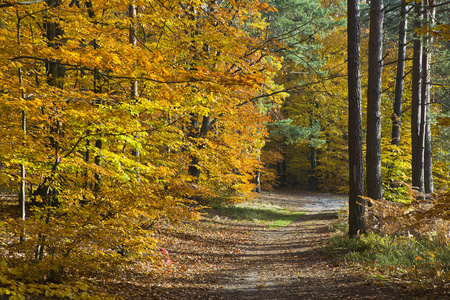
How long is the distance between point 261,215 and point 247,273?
974 centimetres

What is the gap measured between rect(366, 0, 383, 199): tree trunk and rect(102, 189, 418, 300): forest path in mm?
2354

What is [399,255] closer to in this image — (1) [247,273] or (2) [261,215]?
(1) [247,273]

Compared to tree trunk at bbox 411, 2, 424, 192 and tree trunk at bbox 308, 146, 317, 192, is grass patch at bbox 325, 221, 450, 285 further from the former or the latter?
tree trunk at bbox 308, 146, 317, 192

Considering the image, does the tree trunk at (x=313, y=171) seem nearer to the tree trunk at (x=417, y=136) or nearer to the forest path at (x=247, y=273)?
the tree trunk at (x=417, y=136)

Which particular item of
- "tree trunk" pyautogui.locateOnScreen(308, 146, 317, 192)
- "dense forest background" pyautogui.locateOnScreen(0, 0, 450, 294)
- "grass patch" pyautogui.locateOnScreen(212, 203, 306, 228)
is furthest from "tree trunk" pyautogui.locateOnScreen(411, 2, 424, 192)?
"tree trunk" pyautogui.locateOnScreen(308, 146, 317, 192)

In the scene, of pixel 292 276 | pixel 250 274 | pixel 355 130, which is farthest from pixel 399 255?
pixel 355 130

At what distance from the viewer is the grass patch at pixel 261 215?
15.7 metres

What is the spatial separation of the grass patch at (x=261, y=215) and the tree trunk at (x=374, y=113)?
6536mm

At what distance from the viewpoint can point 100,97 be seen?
563 centimetres

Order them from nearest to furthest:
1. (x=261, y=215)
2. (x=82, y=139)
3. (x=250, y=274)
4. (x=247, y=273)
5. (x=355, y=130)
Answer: (x=82, y=139) → (x=250, y=274) → (x=247, y=273) → (x=355, y=130) → (x=261, y=215)

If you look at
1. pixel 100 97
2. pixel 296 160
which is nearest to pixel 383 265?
pixel 100 97

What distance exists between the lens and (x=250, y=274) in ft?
24.0

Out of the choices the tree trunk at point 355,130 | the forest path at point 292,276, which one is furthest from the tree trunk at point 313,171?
the tree trunk at point 355,130

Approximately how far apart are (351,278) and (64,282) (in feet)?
15.8
